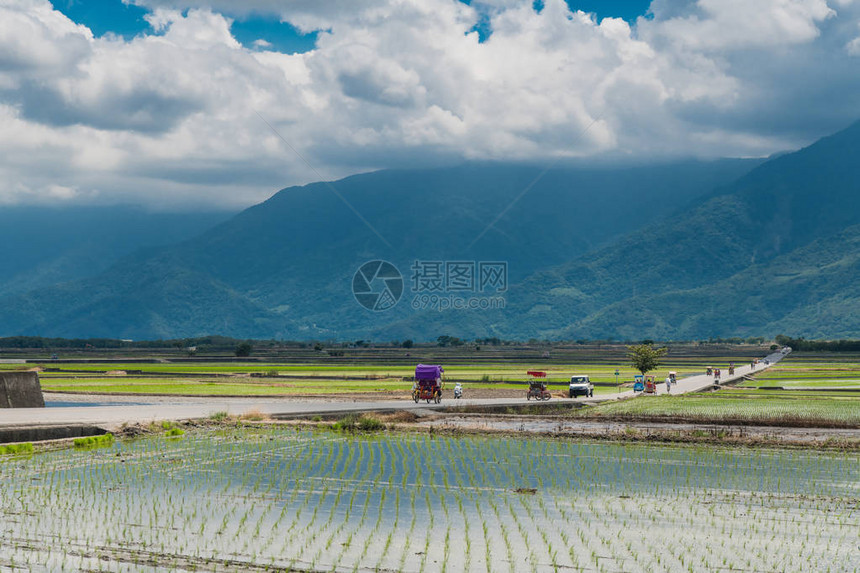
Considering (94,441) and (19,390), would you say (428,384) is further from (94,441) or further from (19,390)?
(94,441)

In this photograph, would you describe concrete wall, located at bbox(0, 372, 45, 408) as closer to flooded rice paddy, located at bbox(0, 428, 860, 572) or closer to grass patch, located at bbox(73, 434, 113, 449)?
grass patch, located at bbox(73, 434, 113, 449)

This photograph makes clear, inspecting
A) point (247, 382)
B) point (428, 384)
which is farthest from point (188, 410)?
point (247, 382)

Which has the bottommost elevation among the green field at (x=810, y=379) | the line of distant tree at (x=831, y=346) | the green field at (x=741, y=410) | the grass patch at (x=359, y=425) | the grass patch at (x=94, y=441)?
the green field at (x=810, y=379)

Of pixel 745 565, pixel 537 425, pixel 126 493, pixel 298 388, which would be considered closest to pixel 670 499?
pixel 745 565

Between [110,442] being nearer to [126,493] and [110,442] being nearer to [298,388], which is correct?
[126,493]

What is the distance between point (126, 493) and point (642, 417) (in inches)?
1210

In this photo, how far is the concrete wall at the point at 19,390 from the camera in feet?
149

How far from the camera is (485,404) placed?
5428 centimetres

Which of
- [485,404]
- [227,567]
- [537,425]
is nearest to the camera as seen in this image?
[227,567]

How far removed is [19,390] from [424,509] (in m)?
32.4

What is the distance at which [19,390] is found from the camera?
46.1 m

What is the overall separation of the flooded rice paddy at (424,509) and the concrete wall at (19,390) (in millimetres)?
15799

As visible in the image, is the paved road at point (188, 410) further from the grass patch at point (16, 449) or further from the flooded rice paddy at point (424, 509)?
the flooded rice paddy at point (424, 509)

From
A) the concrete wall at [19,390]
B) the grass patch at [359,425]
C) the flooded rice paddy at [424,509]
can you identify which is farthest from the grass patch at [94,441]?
the concrete wall at [19,390]
